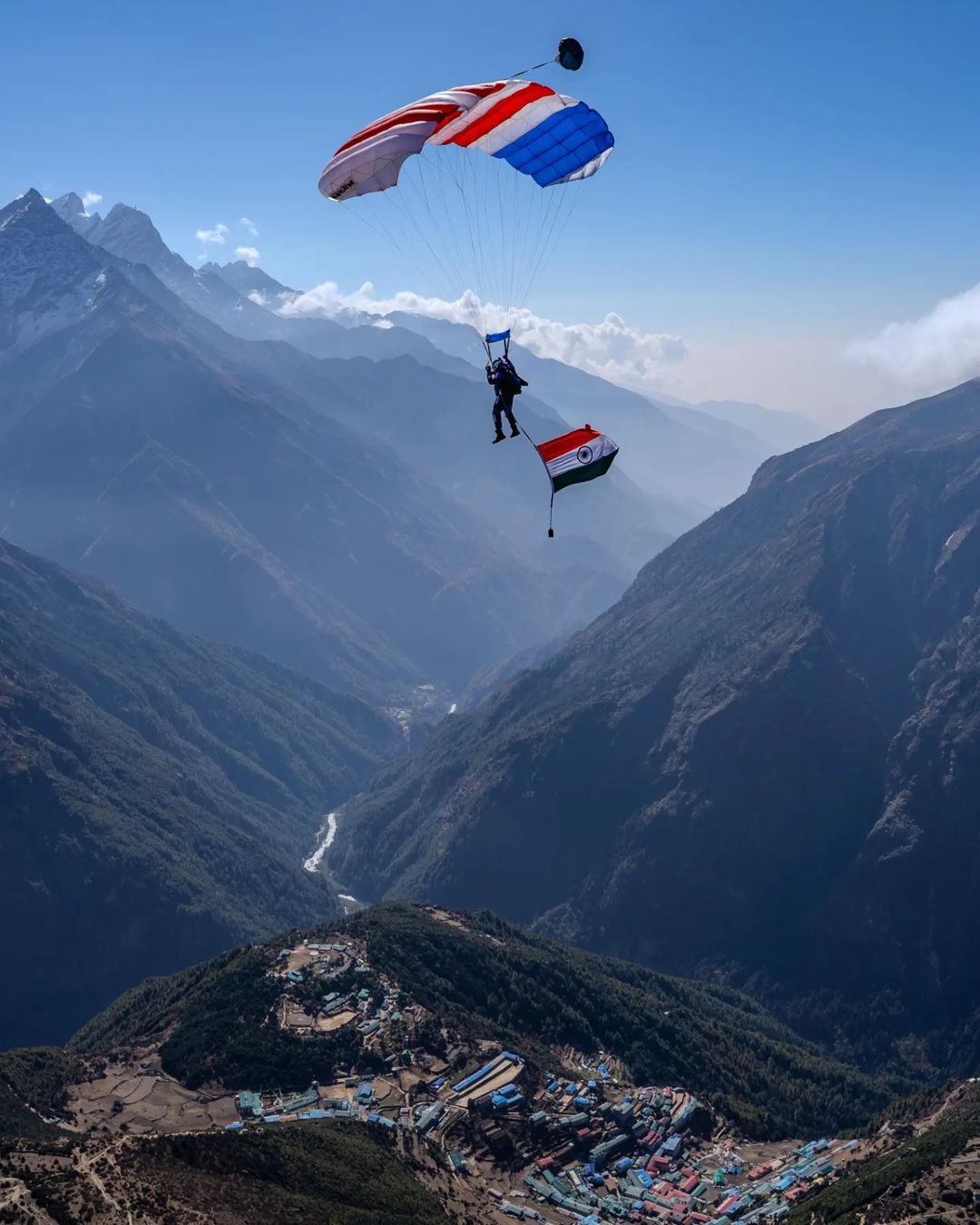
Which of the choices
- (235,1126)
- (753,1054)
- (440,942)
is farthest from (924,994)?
(235,1126)

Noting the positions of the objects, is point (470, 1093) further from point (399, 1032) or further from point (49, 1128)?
point (49, 1128)

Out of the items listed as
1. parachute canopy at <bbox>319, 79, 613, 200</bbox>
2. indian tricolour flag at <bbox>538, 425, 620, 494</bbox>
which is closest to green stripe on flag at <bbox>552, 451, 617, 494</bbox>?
indian tricolour flag at <bbox>538, 425, 620, 494</bbox>

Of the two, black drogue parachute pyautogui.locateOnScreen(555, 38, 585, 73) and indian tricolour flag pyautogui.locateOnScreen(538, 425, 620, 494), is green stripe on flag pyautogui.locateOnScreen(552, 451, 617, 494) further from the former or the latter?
black drogue parachute pyautogui.locateOnScreen(555, 38, 585, 73)

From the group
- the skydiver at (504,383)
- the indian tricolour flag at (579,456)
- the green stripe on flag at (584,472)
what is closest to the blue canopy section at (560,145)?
the skydiver at (504,383)

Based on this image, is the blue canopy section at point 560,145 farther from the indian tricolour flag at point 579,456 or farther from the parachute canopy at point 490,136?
the indian tricolour flag at point 579,456

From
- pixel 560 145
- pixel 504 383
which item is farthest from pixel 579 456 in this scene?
pixel 560 145
